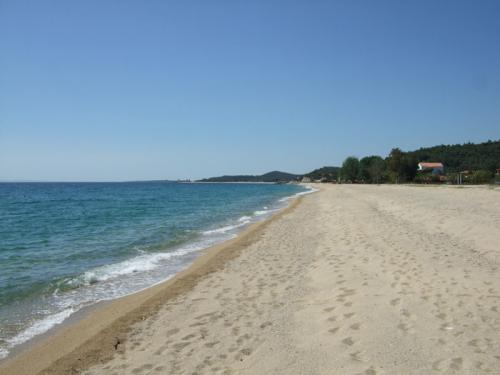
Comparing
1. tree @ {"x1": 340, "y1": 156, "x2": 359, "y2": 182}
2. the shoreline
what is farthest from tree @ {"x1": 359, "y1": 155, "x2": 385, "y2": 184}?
the shoreline

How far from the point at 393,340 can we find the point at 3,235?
21.9 metres

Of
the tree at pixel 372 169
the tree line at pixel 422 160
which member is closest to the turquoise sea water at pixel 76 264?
the tree line at pixel 422 160

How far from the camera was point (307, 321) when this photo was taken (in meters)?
5.87

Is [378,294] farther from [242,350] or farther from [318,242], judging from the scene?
[318,242]

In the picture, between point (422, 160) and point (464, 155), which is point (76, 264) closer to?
point (464, 155)

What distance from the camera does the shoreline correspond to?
5297 mm

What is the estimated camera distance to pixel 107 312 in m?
7.55

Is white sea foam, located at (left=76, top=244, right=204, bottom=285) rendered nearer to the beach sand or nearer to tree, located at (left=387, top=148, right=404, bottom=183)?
the beach sand

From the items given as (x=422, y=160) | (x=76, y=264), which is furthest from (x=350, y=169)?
(x=76, y=264)

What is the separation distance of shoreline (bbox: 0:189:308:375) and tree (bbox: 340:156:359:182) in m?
136

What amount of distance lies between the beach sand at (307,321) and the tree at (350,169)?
5203 inches

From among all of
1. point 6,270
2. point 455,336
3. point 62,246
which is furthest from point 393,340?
point 62,246

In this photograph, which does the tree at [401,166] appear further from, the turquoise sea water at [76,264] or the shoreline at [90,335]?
the shoreline at [90,335]

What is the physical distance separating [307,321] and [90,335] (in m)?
3.75
